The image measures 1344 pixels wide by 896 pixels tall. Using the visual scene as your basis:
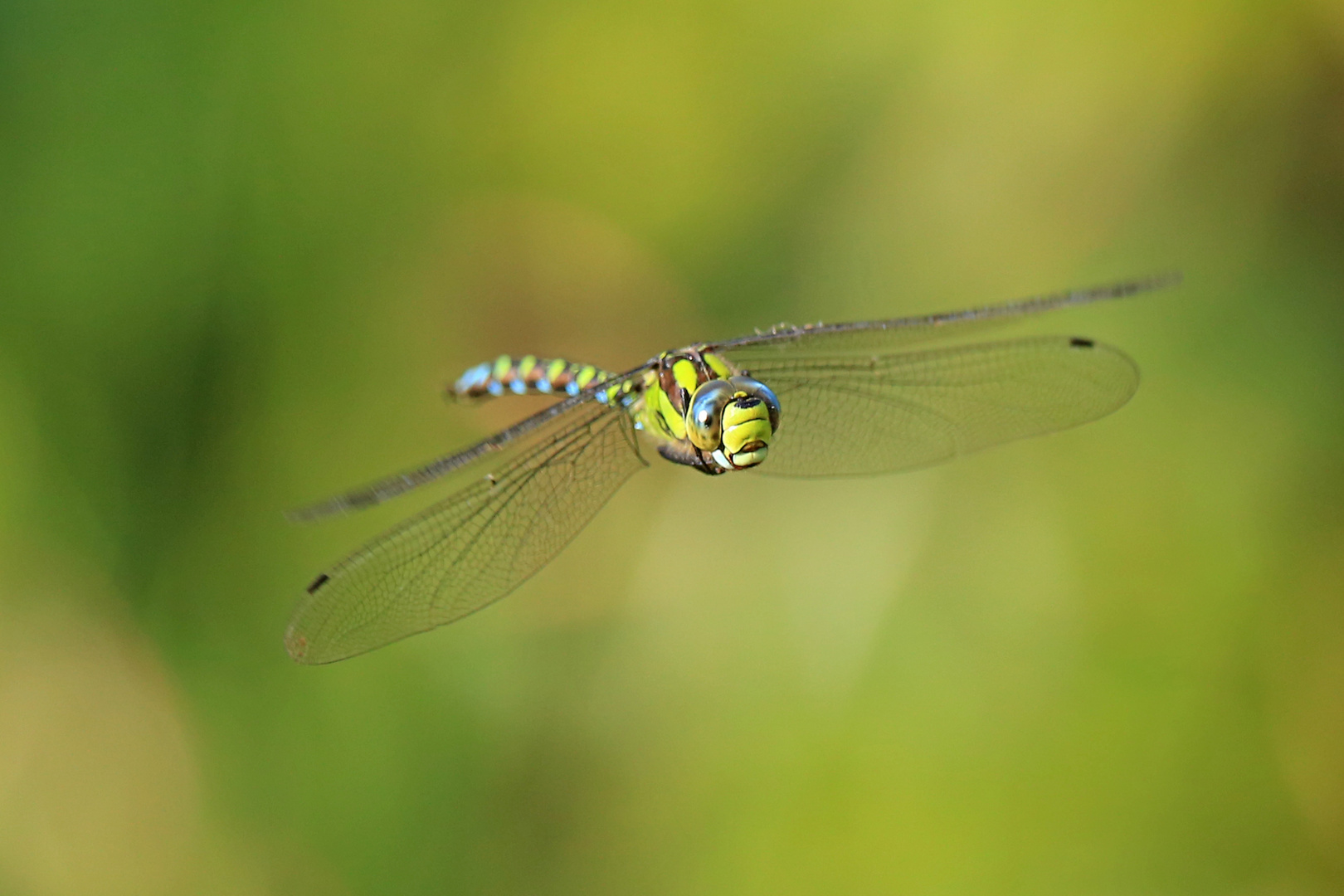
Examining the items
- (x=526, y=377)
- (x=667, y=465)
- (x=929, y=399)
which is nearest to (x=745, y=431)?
(x=929, y=399)

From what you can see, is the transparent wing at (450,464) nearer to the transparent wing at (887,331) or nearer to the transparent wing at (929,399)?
the transparent wing at (887,331)

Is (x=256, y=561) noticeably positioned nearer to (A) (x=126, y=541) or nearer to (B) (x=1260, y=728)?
(A) (x=126, y=541)

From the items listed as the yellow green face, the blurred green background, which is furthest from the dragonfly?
the blurred green background

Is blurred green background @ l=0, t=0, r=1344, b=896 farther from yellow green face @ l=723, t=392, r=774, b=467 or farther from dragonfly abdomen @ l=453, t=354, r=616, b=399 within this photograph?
yellow green face @ l=723, t=392, r=774, b=467

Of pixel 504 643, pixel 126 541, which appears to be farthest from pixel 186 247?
pixel 504 643

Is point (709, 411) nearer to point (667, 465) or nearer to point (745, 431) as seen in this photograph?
point (745, 431)

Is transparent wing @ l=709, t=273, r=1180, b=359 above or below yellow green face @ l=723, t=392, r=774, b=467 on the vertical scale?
above
